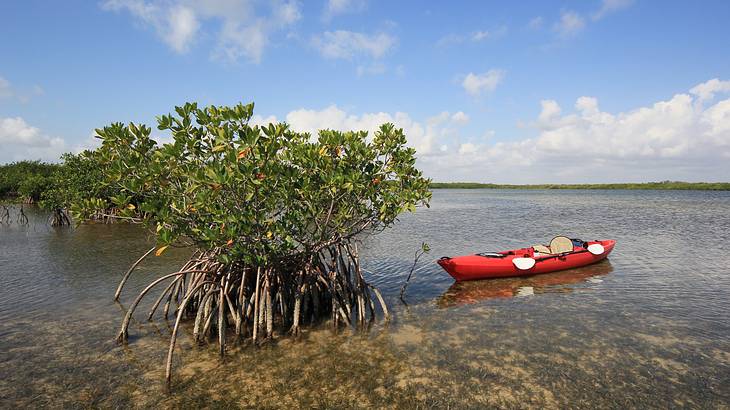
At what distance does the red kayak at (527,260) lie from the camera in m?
14.4

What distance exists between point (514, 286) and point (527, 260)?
4.17ft

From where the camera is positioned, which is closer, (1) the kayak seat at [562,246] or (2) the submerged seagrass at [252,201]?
(2) the submerged seagrass at [252,201]

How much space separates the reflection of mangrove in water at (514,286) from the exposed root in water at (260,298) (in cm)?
353

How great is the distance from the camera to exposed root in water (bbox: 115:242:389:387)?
9203 millimetres

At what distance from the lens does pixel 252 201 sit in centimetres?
855

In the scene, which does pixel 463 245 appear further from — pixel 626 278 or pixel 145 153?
pixel 145 153

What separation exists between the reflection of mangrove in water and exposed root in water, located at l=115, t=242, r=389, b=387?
3529mm

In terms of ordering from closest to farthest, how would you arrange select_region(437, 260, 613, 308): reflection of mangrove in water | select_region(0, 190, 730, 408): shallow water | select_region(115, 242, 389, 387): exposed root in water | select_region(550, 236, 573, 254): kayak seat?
select_region(0, 190, 730, 408): shallow water, select_region(115, 242, 389, 387): exposed root in water, select_region(437, 260, 613, 308): reflection of mangrove in water, select_region(550, 236, 573, 254): kayak seat

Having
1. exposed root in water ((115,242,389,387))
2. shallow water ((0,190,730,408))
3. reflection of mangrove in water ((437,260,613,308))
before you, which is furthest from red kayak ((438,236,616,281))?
exposed root in water ((115,242,389,387))

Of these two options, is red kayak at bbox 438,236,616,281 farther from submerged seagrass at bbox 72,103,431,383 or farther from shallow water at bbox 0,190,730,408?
submerged seagrass at bbox 72,103,431,383

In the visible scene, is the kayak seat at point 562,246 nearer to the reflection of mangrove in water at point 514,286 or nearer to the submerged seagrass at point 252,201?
the reflection of mangrove in water at point 514,286

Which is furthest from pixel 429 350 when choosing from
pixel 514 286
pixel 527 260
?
pixel 527 260

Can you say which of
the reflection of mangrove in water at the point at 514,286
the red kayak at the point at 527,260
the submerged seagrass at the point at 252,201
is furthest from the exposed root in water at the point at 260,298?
the red kayak at the point at 527,260

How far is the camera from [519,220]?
3703 centimetres
